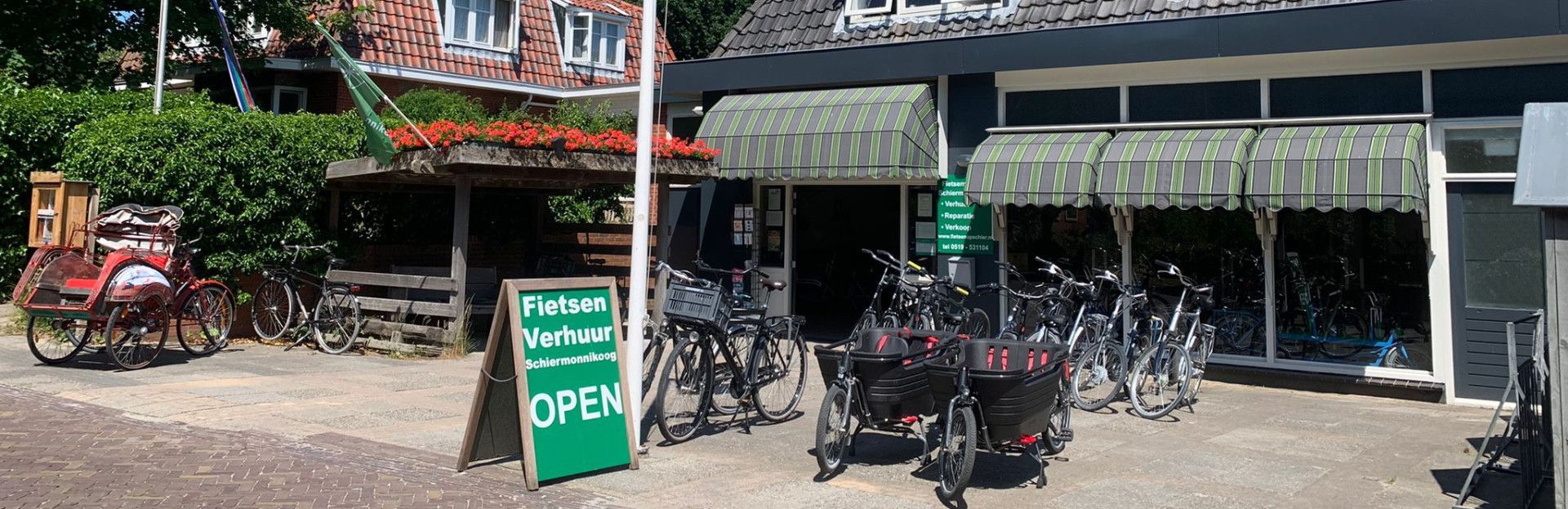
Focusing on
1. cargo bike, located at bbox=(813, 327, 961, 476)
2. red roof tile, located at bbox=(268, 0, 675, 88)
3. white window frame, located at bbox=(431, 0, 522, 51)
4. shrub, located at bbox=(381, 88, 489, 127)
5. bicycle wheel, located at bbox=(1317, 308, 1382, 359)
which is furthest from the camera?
white window frame, located at bbox=(431, 0, 522, 51)

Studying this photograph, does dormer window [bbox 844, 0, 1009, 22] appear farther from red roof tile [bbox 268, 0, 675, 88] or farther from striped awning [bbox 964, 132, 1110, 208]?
red roof tile [bbox 268, 0, 675, 88]

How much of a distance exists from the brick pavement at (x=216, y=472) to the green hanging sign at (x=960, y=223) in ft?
23.7

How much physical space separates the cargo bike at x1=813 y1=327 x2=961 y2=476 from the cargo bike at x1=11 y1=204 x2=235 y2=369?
Result: 7266 mm

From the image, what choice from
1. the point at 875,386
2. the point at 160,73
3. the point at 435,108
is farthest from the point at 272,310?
the point at 875,386

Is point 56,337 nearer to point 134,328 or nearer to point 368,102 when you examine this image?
point 134,328

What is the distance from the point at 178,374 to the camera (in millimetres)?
10586

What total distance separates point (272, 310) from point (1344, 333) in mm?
11549

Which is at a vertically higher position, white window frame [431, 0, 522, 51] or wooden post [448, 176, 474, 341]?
white window frame [431, 0, 522, 51]

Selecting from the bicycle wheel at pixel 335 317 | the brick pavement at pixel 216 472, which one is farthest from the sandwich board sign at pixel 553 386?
the bicycle wheel at pixel 335 317

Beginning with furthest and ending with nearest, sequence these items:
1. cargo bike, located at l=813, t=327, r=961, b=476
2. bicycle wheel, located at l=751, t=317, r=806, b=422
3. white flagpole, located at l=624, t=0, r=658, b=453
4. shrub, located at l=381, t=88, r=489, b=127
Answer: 1. shrub, located at l=381, t=88, r=489, b=127
2. bicycle wheel, located at l=751, t=317, r=806, b=422
3. white flagpole, located at l=624, t=0, r=658, b=453
4. cargo bike, located at l=813, t=327, r=961, b=476

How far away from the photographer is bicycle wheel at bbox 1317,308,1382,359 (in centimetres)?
1073

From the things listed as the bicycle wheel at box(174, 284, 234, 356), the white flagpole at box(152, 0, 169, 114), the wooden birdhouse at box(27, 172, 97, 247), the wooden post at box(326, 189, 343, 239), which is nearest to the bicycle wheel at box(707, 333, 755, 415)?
the bicycle wheel at box(174, 284, 234, 356)

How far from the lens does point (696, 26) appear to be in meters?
38.2

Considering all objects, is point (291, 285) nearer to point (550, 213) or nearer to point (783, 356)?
point (550, 213)
